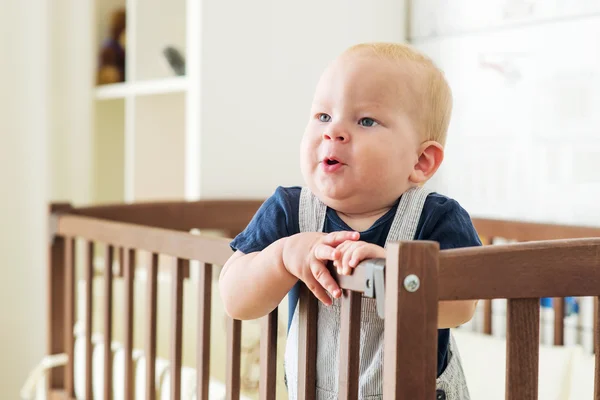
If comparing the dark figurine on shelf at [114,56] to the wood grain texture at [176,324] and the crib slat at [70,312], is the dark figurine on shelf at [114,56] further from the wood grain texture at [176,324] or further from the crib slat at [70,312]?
the wood grain texture at [176,324]

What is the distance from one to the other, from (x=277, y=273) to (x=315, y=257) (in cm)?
7

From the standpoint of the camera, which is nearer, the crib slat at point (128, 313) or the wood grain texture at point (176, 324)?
the wood grain texture at point (176, 324)

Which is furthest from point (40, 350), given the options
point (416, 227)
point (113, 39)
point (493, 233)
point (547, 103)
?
point (416, 227)

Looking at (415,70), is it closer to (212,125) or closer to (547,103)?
(547,103)

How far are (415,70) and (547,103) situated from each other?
0.90 m

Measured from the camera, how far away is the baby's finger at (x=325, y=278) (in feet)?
2.83

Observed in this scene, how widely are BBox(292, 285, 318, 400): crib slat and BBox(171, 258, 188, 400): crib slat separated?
43 centimetres

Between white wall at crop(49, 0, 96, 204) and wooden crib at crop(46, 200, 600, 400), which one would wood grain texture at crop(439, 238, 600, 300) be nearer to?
wooden crib at crop(46, 200, 600, 400)

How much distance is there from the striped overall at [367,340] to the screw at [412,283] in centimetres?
21

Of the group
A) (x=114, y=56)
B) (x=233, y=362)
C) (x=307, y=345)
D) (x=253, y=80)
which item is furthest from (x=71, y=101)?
(x=307, y=345)

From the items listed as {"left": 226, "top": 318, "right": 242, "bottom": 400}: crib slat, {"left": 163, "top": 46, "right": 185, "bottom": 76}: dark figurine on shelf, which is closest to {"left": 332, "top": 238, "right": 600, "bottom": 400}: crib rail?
{"left": 226, "top": 318, "right": 242, "bottom": 400}: crib slat

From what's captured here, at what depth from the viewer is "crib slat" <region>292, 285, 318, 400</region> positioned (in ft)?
3.06

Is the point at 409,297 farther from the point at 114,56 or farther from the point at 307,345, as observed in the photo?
the point at 114,56

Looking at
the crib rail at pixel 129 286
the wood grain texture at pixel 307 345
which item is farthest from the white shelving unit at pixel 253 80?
the wood grain texture at pixel 307 345
